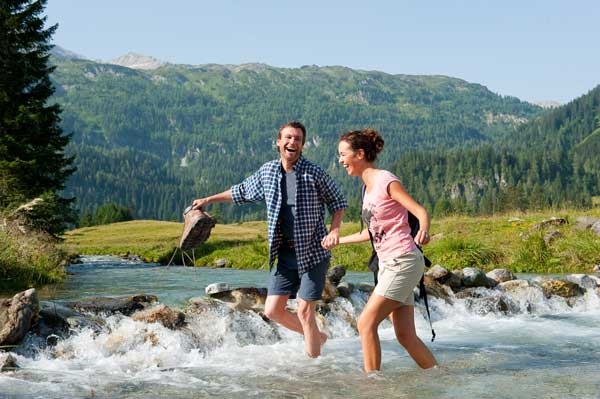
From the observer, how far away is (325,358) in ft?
29.2

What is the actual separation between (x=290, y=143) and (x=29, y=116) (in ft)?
82.4

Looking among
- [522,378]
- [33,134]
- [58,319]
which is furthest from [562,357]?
[33,134]

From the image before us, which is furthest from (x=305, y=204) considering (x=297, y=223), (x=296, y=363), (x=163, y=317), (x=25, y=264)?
(x=25, y=264)

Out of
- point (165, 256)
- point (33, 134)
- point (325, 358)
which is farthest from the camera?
point (165, 256)

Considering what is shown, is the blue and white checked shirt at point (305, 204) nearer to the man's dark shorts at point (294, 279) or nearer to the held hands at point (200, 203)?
the man's dark shorts at point (294, 279)

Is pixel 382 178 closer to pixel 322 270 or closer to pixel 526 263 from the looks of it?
pixel 322 270

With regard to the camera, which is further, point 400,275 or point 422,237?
point 400,275

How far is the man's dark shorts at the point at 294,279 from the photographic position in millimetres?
7508

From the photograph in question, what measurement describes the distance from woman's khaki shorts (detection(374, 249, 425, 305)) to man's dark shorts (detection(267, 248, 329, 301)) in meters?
1.10

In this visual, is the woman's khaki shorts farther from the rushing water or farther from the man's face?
the man's face

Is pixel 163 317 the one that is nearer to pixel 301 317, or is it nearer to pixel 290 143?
pixel 301 317

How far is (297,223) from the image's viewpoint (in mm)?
7512

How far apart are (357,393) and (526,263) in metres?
17.8

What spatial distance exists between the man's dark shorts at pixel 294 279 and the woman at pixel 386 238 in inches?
33.2
